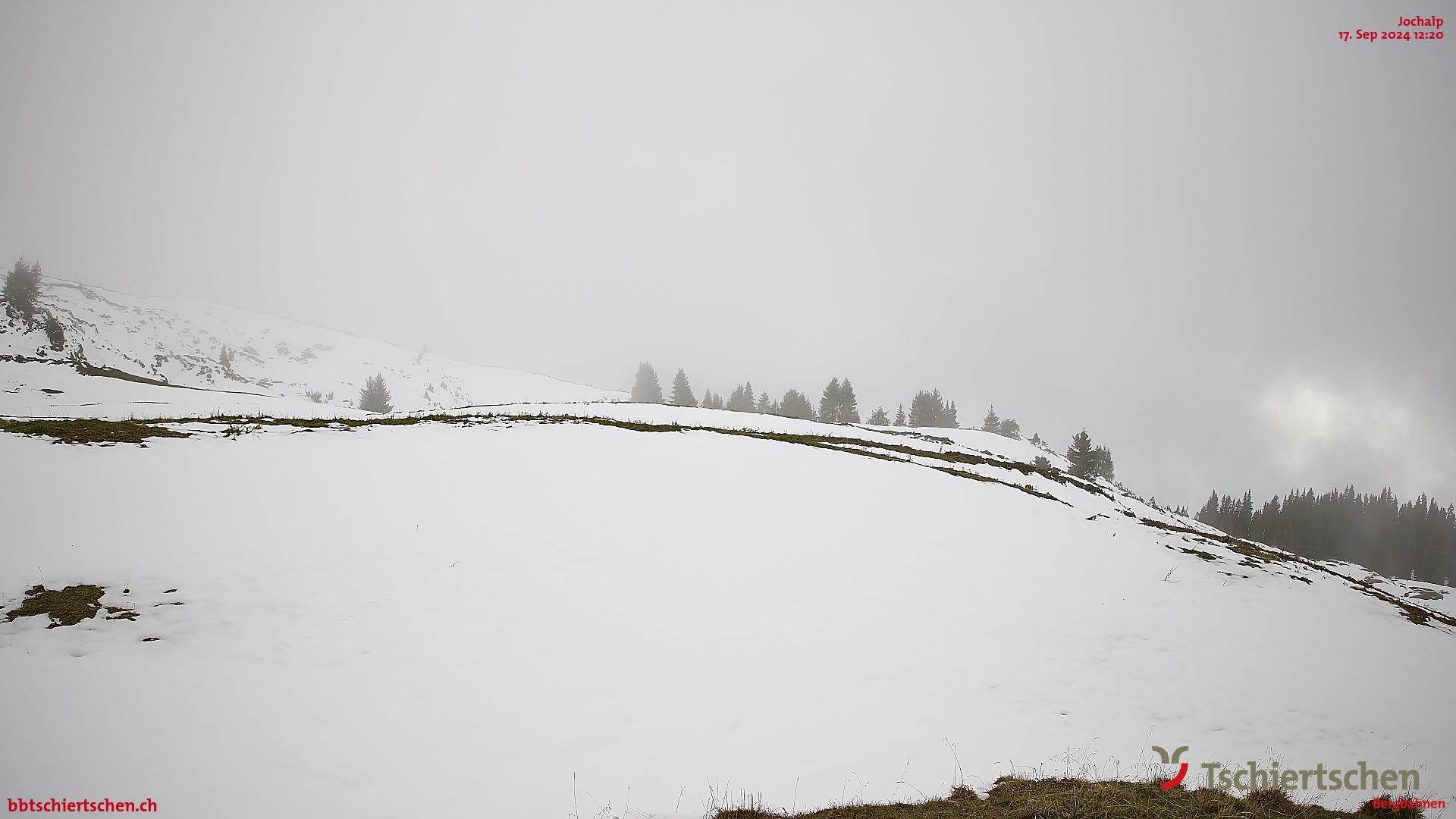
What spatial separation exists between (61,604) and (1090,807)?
46.3 feet

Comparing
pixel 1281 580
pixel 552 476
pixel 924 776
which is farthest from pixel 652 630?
pixel 1281 580

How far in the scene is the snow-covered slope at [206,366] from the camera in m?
29.5

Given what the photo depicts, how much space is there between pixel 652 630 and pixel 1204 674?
33.7 ft

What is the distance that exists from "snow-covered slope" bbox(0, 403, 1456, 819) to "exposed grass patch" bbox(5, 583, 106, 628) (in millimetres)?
183

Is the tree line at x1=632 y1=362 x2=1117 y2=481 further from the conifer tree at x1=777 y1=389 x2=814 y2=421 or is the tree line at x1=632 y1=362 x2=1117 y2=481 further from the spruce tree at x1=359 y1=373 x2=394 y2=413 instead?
the spruce tree at x1=359 y1=373 x2=394 y2=413

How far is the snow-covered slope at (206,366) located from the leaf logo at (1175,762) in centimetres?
3422

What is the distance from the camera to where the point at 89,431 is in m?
12.5

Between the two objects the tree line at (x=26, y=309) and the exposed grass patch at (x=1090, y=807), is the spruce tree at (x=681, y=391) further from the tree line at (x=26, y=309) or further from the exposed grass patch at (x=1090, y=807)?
the exposed grass patch at (x=1090, y=807)

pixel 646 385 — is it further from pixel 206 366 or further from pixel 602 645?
pixel 602 645

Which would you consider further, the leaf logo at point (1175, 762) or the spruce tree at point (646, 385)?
the spruce tree at point (646, 385)

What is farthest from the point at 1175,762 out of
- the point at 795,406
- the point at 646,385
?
the point at 646,385

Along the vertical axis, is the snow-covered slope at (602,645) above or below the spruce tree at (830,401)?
below

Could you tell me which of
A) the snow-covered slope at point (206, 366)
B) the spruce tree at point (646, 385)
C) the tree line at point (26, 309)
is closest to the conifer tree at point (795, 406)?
the spruce tree at point (646, 385)

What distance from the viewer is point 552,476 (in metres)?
14.7
